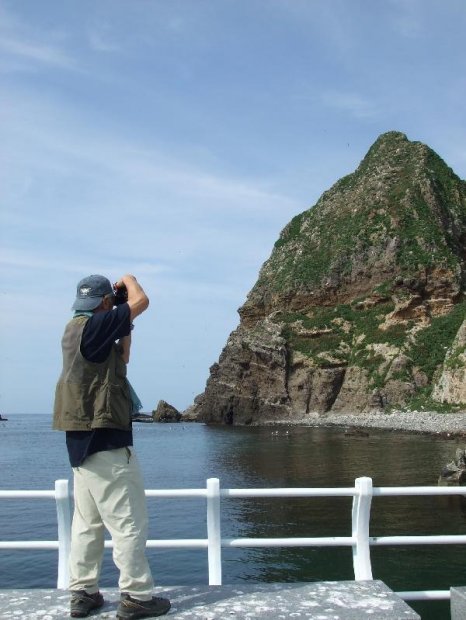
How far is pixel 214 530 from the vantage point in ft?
18.7

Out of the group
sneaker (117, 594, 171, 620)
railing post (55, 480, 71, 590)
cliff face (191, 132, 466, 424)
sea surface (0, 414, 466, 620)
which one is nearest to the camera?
sneaker (117, 594, 171, 620)

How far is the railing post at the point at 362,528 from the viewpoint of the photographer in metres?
5.70

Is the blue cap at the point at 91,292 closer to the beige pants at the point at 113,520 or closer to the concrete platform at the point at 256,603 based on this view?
the beige pants at the point at 113,520

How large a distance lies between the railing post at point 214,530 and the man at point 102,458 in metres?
1.01

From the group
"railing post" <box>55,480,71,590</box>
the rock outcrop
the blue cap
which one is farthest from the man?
the rock outcrop

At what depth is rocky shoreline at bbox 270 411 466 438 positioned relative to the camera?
57.7m

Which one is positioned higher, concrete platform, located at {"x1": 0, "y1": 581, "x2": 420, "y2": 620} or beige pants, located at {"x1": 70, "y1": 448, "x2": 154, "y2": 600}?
beige pants, located at {"x1": 70, "y1": 448, "x2": 154, "y2": 600}

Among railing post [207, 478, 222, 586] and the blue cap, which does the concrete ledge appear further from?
the blue cap

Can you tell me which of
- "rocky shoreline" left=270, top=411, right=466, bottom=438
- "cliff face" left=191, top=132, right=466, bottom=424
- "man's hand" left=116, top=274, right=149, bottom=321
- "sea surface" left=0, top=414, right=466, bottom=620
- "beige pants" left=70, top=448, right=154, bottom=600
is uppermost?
"cliff face" left=191, top=132, right=466, bottom=424

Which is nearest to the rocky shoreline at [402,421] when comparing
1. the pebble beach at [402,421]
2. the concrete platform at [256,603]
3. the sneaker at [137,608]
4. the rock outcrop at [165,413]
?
the pebble beach at [402,421]

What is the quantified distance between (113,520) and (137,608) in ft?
1.89

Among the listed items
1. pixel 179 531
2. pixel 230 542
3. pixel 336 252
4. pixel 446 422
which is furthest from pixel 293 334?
pixel 230 542

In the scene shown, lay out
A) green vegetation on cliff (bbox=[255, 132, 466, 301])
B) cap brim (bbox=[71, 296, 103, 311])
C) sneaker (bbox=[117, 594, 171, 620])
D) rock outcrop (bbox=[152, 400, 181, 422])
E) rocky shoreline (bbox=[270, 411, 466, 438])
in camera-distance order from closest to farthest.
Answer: sneaker (bbox=[117, 594, 171, 620]) < cap brim (bbox=[71, 296, 103, 311]) < rocky shoreline (bbox=[270, 411, 466, 438]) < green vegetation on cliff (bbox=[255, 132, 466, 301]) < rock outcrop (bbox=[152, 400, 181, 422])

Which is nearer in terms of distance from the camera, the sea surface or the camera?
the camera
